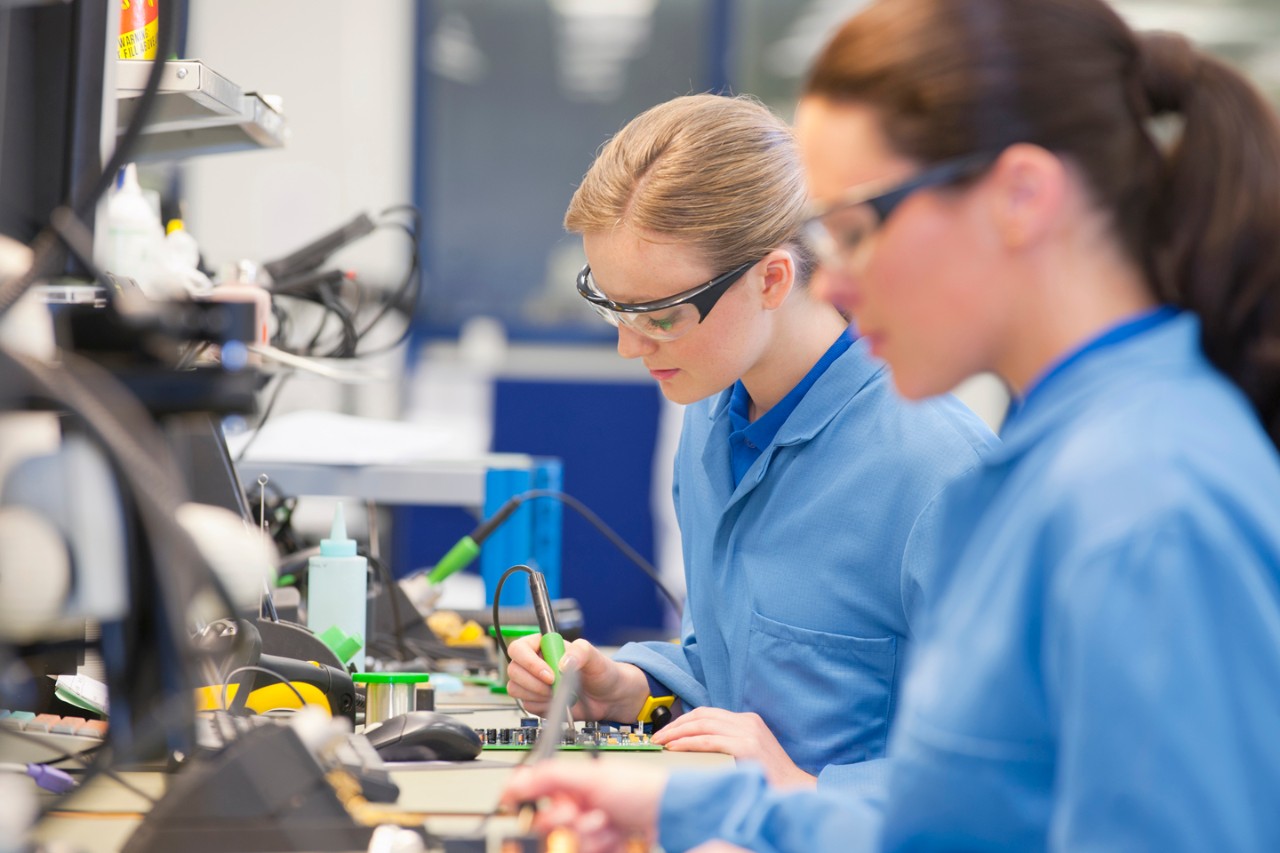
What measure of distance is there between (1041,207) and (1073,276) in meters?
0.05

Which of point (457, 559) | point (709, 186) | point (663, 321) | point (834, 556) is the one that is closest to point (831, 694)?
point (834, 556)

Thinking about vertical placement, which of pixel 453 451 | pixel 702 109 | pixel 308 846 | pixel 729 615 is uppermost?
pixel 702 109

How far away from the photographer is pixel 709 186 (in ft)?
4.59

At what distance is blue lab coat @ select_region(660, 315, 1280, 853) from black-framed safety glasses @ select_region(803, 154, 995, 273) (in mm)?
130

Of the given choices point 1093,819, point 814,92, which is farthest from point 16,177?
point 1093,819

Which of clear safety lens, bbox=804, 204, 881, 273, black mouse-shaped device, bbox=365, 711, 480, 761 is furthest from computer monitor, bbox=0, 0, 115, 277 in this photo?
clear safety lens, bbox=804, 204, 881, 273

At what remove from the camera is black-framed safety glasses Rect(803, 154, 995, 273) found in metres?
0.73

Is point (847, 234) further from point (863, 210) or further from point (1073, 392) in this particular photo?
point (1073, 392)

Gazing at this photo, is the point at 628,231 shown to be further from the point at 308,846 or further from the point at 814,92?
the point at 308,846

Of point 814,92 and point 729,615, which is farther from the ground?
point 814,92

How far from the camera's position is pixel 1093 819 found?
0.62 metres

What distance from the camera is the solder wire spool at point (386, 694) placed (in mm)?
1334

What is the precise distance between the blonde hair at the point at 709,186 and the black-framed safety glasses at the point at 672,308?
20 millimetres

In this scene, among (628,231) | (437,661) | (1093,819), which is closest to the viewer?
(1093,819)
